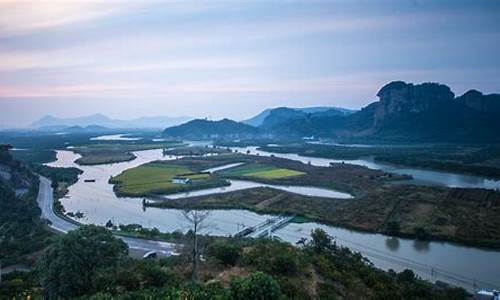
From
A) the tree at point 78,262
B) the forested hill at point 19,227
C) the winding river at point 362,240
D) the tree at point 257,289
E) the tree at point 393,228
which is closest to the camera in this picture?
the tree at point 257,289

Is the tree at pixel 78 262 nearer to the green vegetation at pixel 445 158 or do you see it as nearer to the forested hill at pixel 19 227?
the forested hill at pixel 19 227

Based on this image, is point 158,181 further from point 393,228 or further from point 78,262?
point 78,262

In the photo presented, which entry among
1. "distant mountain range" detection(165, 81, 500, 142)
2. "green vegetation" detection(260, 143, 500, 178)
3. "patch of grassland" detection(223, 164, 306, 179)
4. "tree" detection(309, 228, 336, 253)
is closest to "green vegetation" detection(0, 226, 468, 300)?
"tree" detection(309, 228, 336, 253)

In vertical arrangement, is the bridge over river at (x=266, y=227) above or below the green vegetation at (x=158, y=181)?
below

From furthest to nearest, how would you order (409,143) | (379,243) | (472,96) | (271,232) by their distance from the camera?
(472,96), (409,143), (271,232), (379,243)

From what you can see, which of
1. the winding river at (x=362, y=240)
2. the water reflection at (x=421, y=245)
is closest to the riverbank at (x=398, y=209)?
the water reflection at (x=421, y=245)

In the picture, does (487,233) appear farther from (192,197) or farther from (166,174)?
(166,174)

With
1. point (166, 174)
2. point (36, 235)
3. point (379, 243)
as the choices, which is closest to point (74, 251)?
point (36, 235)
